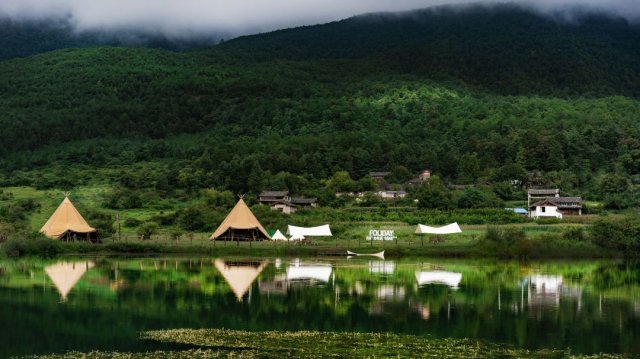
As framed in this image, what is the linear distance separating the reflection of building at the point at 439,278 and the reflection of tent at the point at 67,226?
24726 mm

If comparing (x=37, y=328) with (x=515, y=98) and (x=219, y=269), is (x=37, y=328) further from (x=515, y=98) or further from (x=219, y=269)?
(x=515, y=98)

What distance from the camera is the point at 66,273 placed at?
4369 cm

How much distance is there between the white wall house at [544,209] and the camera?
71750 mm

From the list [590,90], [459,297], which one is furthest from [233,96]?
[459,297]

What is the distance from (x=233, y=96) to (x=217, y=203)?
59833mm

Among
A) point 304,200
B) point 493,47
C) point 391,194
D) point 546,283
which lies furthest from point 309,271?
point 493,47

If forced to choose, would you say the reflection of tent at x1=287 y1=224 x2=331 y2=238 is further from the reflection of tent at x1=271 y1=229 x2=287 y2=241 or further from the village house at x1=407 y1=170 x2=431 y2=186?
the village house at x1=407 y1=170 x2=431 y2=186

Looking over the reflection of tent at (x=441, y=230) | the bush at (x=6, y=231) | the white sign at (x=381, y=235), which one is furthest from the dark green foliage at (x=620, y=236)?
the bush at (x=6, y=231)

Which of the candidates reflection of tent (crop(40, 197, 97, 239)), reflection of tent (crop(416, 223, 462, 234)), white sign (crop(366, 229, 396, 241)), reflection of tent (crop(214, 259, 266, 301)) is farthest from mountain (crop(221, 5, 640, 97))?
reflection of tent (crop(214, 259, 266, 301))

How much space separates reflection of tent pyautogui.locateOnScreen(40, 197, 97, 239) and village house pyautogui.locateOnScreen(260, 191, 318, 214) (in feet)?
65.6

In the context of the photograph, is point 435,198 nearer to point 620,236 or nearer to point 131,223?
point 620,236

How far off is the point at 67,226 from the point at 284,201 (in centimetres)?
2186

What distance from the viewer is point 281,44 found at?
595 ft

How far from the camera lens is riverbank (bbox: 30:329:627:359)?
77.7 ft
